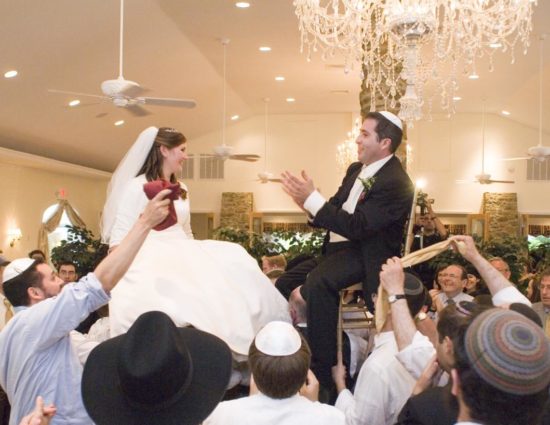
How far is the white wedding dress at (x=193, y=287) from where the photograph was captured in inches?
119

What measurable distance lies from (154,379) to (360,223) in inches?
75.1

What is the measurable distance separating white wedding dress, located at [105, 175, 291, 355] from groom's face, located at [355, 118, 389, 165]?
851 millimetres

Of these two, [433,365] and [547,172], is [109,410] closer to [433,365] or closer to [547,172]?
[433,365]

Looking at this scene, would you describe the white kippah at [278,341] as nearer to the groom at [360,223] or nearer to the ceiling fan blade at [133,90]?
the groom at [360,223]

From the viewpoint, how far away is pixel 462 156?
1881 centimetres

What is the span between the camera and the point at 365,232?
11.1 ft

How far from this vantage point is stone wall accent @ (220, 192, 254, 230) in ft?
64.2

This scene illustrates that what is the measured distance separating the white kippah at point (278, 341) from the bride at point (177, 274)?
2.94 ft

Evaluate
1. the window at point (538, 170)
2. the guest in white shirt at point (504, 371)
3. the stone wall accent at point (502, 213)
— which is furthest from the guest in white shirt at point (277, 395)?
the window at point (538, 170)

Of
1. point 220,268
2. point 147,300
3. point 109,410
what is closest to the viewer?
point 109,410

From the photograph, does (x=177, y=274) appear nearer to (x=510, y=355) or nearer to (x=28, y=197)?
(x=510, y=355)

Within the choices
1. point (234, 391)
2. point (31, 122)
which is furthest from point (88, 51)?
point (234, 391)

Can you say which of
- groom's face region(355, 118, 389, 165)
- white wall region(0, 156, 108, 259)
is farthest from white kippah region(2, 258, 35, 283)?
white wall region(0, 156, 108, 259)

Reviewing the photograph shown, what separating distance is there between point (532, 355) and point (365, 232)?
2.13 metres
